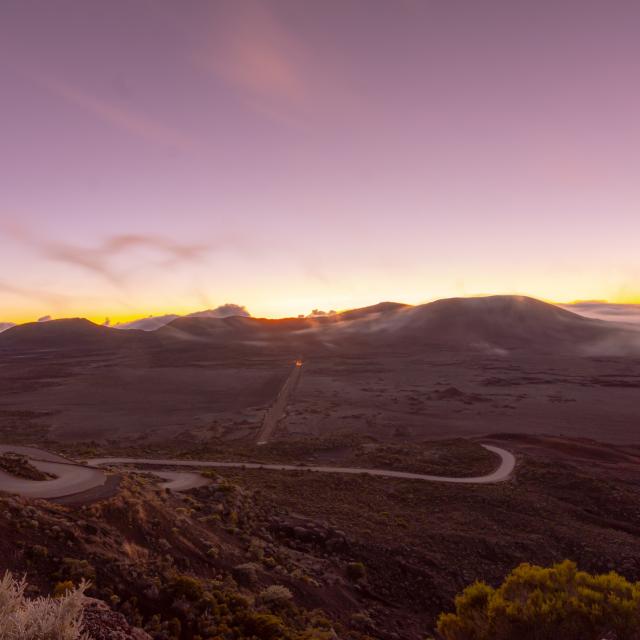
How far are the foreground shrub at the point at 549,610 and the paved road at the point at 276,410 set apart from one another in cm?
4070

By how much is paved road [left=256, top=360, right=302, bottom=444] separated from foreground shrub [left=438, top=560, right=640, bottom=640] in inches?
1602

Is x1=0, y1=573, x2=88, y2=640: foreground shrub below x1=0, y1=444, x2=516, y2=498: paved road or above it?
above

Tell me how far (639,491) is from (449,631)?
29976 mm

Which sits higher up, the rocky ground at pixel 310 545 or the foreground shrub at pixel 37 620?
the foreground shrub at pixel 37 620

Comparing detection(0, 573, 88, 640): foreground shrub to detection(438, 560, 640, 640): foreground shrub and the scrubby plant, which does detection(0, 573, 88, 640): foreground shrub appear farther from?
detection(438, 560, 640, 640): foreground shrub

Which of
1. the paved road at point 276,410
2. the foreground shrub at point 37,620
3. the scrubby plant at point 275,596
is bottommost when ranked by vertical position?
the paved road at point 276,410

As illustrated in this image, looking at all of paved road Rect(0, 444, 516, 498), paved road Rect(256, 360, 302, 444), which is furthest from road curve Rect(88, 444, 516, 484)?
paved road Rect(256, 360, 302, 444)

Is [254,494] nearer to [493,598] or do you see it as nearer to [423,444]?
[493,598]

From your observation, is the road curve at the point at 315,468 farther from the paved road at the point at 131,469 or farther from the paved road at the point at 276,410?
the paved road at the point at 276,410

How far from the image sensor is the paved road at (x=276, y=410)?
193 ft

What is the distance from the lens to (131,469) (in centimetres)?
3244

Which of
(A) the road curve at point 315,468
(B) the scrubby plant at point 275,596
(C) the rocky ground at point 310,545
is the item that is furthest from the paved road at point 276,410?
(B) the scrubby plant at point 275,596

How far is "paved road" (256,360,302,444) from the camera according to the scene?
58719 millimetres

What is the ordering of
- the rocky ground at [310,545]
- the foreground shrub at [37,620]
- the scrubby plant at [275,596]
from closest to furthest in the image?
the foreground shrub at [37,620] < the rocky ground at [310,545] < the scrubby plant at [275,596]
